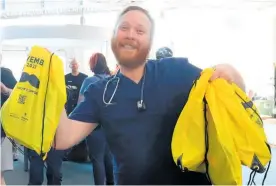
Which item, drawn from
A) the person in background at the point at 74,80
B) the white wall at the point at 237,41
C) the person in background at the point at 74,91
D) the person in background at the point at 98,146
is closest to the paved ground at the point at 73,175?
the person in background at the point at 74,91

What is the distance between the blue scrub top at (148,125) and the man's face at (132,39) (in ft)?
0.24

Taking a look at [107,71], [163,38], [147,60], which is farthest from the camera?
[163,38]

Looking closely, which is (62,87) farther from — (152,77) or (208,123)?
(208,123)

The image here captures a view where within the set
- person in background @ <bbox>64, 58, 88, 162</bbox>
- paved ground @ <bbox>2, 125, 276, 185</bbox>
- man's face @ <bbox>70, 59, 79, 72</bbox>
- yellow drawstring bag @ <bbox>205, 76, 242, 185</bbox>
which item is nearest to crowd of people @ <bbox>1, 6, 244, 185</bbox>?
yellow drawstring bag @ <bbox>205, 76, 242, 185</bbox>

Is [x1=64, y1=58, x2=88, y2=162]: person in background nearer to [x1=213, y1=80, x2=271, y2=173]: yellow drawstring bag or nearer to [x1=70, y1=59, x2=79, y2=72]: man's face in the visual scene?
[x1=70, y1=59, x2=79, y2=72]: man's face

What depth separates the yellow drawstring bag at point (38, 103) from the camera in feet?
3.62


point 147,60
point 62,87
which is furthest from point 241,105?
point 62,87

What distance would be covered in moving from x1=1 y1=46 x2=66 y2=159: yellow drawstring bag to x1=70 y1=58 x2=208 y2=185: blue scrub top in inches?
7.4

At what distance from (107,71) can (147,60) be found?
1.89 metres

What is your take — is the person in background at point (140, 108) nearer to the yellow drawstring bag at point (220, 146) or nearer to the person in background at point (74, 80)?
the yellow drawstring bag at point (220, 146)

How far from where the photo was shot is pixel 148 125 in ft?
3.85

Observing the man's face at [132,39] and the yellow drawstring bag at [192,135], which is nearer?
the yellow drawstring bag at [192,135]

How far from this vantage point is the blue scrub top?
1.18 m

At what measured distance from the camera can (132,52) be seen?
1.19 metres
